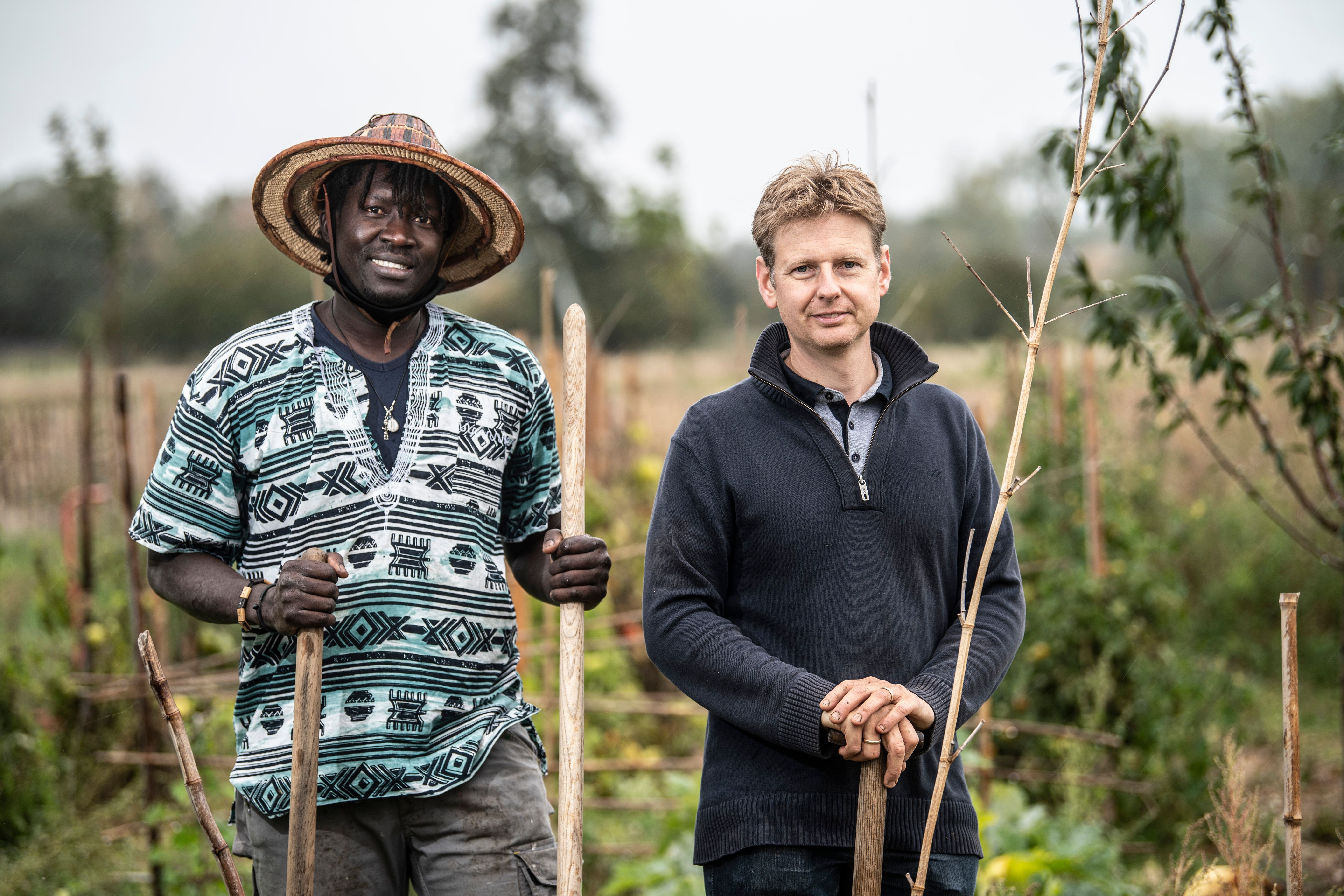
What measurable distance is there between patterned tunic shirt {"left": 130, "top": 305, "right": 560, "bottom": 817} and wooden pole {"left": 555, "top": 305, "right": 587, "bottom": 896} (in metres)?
0.24

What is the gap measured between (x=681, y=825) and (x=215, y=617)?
92.2 inches

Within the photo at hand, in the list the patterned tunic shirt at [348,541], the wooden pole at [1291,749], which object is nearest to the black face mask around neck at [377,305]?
the patterned tunic shirt at [348,541]

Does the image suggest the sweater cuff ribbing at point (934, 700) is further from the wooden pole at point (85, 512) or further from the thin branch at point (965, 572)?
the wooden pole at point (85, 512)

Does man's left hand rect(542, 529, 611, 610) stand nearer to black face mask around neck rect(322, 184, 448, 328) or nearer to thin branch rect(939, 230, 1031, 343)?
black face mask around neck rect(322, 184, 448, 328)

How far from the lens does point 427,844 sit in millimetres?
2072

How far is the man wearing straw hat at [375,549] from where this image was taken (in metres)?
2.00

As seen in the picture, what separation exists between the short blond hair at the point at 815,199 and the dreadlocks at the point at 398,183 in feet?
2.27

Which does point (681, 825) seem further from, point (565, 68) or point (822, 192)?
point (565, 68)

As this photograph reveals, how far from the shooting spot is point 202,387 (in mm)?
2029

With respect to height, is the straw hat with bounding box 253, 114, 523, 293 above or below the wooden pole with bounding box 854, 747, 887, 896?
above

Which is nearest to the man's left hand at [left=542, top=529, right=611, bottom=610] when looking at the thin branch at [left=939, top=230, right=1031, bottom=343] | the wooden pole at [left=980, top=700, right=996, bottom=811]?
the thin branch at [left=939, top=230, right=1031, bottom=343]

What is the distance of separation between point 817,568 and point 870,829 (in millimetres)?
468

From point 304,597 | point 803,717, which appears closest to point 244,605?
point 304,597

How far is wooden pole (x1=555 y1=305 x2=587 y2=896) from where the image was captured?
1851mm
